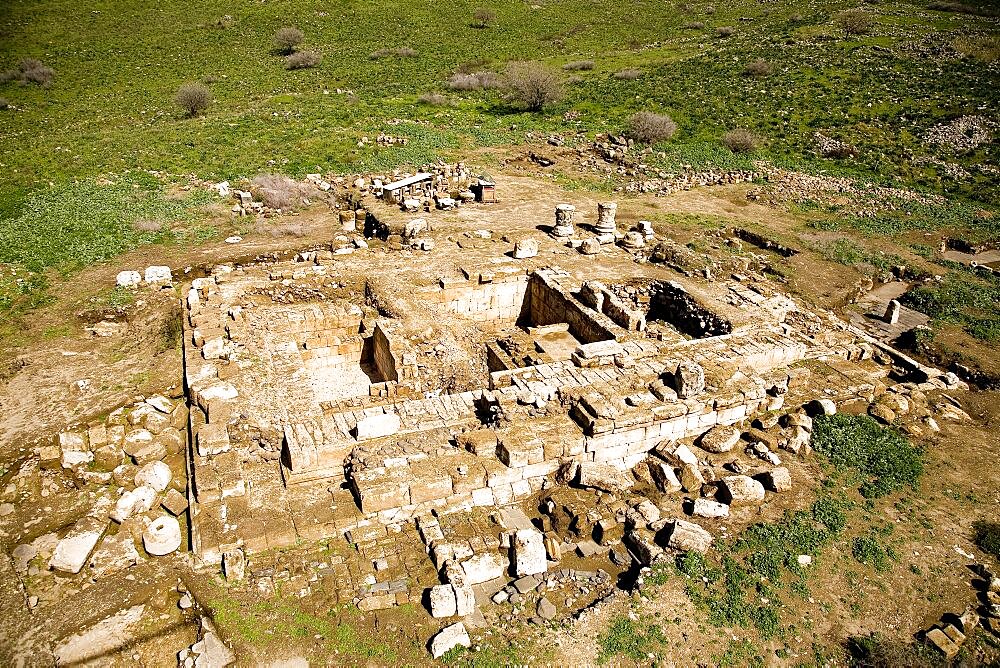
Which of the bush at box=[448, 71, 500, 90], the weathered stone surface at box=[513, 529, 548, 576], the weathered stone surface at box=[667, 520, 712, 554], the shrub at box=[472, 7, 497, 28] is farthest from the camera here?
the shrub at box=[472, 7, 497, 28]

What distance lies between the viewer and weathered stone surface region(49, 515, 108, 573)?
8.99m

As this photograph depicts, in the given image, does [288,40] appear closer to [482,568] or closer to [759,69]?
[759,69]

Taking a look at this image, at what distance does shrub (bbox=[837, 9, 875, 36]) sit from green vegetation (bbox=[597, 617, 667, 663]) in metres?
52.3

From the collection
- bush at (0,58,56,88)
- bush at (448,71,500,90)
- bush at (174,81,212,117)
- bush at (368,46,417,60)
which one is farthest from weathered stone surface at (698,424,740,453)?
bush at (0,58,56,88)

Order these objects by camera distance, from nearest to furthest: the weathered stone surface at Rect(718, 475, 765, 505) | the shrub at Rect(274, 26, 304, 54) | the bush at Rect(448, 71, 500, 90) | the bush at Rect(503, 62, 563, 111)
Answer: the weathered stone surface at Rect(718, 475, 765, 505)
the bush at Rect(503, 62, 563, 111)
the bush at Rect(448, 71, 500, 90)
the shrub at Rect(274, 26, 304, 54)

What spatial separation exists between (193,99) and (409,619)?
35.8 metres

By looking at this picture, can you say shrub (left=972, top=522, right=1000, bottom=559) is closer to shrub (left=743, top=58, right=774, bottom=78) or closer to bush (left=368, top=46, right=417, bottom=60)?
shrub (left=743, top=58, right=774, bottom=78)

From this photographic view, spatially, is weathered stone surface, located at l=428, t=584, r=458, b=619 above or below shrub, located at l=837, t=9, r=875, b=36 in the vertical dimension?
below

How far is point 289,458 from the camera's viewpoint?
33.8ft

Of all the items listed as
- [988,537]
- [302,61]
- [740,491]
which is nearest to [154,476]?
[740,491]

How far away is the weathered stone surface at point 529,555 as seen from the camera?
359 inches

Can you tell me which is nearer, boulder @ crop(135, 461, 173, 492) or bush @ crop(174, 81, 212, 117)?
boulder @ crop(135, 461, 173, 492)

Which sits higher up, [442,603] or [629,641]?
[442,603]

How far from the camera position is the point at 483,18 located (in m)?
58.4
